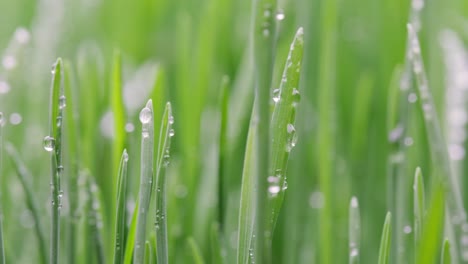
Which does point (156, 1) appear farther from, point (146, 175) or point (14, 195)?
point (146, 175)

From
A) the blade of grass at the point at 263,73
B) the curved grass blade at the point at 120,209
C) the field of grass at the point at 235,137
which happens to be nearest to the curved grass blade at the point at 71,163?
the field of grass at the point at 235,137

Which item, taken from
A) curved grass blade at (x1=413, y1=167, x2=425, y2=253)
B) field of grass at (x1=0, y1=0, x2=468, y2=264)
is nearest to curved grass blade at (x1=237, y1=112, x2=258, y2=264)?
field of grass at (x1=0, y1=0, x2=468, y2=264)

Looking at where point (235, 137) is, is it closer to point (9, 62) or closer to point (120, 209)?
point (9, 62)

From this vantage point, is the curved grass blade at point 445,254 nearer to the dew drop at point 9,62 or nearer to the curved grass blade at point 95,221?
the curved grass blade at point 95,221

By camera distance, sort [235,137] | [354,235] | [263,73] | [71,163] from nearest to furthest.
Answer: [263,73] → [354,235] → [71,163] → [235,137]

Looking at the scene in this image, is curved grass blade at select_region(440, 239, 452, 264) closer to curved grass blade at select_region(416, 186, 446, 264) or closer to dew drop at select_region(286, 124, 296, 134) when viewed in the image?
curved grass blade at select_region(416, 186, 446, 264)

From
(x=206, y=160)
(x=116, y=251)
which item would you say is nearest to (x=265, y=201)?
(x=116, y=251)

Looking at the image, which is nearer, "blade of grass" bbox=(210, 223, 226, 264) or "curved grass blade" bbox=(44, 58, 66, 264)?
"curved grass blade" bbox=(44, 58, 66, 264)

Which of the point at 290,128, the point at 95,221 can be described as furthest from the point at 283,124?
the point at 95,221
